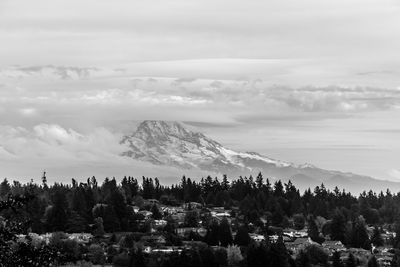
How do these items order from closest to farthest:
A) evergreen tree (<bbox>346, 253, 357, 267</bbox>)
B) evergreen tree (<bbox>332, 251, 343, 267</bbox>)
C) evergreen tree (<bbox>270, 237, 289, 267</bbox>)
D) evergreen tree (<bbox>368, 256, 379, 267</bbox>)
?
evergreen tree (<bbox>270, 237, 289, 267</bbox>), evergreen tree (<bbox>368, 256, 379, 267</bbox>), evergreen tree (<bbox>346, 253, 357, 267</bbox>), evergreen tree (<bbox>332, 251, 343, 267</bbox>)

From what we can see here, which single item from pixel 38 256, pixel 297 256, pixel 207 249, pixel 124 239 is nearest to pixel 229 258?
pixel 207 249

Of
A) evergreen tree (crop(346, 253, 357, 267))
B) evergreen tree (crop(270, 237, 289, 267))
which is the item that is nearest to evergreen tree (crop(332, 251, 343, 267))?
evergreen tree (crop(346, 253, 357, 267))

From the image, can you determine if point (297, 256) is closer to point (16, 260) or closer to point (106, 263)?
point (106, 263)

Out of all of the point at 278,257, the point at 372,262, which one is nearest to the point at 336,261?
the point at 372,262

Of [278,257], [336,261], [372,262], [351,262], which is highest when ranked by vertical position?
[278,257]

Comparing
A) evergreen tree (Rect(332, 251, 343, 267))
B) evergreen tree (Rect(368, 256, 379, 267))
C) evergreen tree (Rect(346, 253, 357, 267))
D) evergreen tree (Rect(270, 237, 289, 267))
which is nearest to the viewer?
evergreen tree (Rect(270, 237, 289, 267))

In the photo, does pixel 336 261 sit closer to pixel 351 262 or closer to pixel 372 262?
pixel 351 262

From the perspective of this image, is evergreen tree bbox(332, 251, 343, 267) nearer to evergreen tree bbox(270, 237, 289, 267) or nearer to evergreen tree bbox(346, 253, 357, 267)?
evergreen tree bbox(346, 253, 357, 267)

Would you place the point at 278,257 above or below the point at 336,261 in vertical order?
above

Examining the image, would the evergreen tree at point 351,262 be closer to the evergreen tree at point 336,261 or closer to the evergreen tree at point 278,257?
the evergreen tree at point 336,261

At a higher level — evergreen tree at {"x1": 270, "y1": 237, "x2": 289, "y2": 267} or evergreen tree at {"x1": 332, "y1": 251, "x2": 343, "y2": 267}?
evergreen tree at {"x1": 270, "y1": 237, "x2": 289, "y2": 267}

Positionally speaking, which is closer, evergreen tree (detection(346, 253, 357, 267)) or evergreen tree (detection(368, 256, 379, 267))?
evergreen tree (detection(368, 256, 379, 267))

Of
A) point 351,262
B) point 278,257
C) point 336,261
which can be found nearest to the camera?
point 278,257
